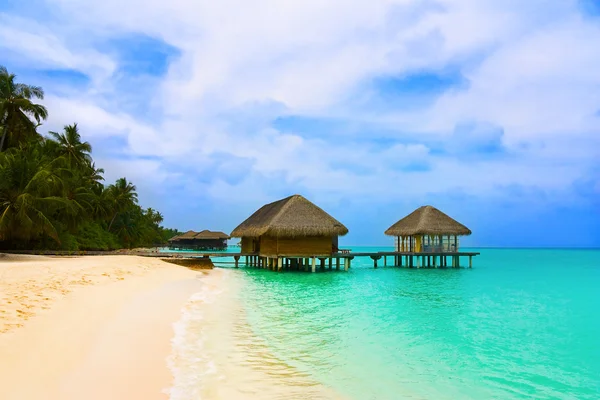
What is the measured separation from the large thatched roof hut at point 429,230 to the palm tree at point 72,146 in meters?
21.8

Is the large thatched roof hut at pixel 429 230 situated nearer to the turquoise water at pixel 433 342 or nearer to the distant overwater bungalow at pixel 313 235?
the distant overwater bungalow at pixel 313 235

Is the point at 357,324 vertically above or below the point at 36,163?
below

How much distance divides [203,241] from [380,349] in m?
55.4

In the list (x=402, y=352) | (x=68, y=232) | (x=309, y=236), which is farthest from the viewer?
(x=68, y=232)

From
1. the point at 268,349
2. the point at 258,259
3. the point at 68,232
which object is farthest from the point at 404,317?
the point at 68,232

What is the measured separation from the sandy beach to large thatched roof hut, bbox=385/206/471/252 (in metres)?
19.1

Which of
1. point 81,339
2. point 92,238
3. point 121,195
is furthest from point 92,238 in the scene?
point 81,339

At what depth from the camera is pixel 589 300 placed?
14695mm

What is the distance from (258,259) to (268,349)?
2050cm

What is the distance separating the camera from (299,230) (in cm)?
2161

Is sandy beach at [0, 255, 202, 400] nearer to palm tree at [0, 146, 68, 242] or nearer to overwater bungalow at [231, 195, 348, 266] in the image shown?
palm tree at [0, 146, 68, 242]

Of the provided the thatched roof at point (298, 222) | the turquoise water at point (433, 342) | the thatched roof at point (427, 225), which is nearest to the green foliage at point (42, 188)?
the thatched roof at point (298, 222)

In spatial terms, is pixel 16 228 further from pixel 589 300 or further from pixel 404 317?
pixel 589 300

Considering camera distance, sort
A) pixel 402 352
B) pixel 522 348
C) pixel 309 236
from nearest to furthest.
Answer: pixel 402 352 → pixel 522 348 → pixel 309 236
